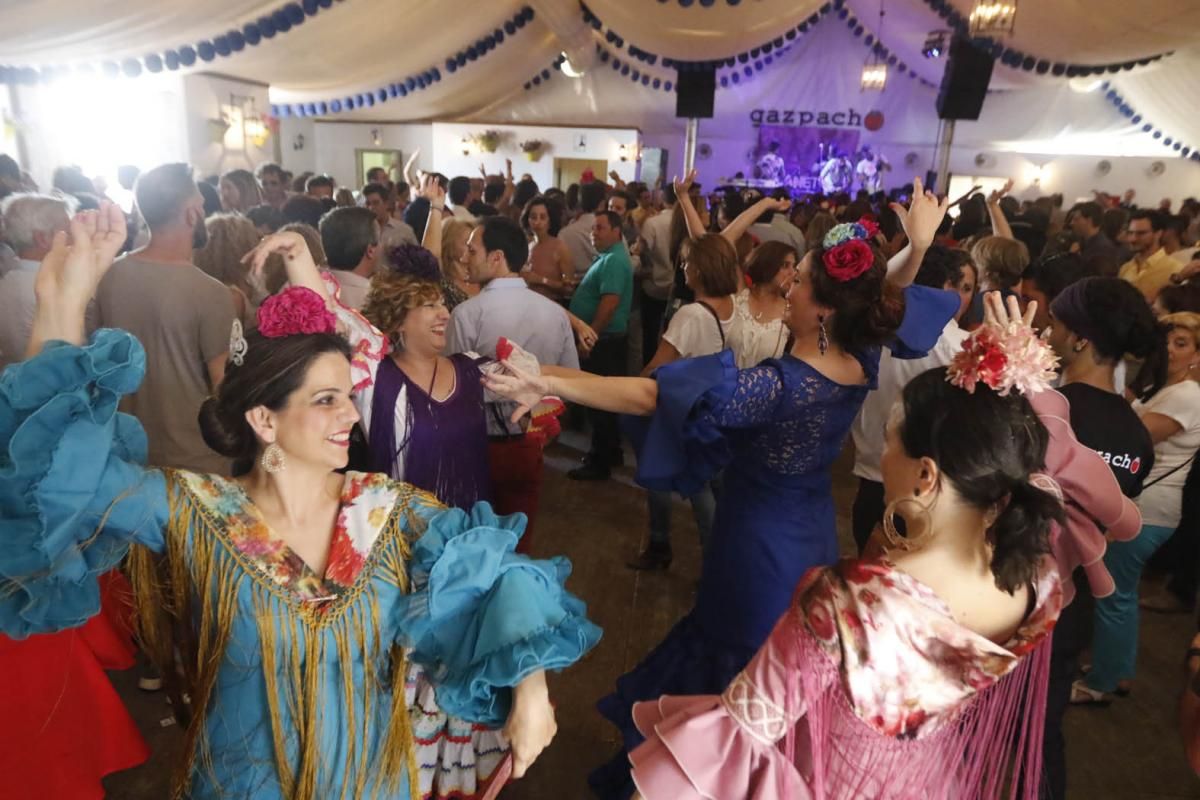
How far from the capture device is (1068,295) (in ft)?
7.42

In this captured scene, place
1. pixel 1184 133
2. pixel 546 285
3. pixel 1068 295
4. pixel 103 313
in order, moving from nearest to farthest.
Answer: pixel 1068 295 → pixel 103 313 → pixel 546 285 → pixel 1184 133

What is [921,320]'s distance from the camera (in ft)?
7.37

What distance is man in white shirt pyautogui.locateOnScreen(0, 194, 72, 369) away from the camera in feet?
8.65

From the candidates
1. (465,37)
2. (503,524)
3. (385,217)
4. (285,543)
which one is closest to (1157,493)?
(503,524)

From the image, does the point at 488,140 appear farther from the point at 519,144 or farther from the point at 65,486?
the point at 65,486

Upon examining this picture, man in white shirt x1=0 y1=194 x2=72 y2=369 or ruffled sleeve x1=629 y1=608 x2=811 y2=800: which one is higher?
man in white shirt x1=0 y1=194 x2=72 y2=369

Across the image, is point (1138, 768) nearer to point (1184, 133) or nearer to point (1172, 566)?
point (1172, 566)

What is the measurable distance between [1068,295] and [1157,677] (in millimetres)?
1803

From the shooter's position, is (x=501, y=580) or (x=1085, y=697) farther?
(x=1085, y=697)

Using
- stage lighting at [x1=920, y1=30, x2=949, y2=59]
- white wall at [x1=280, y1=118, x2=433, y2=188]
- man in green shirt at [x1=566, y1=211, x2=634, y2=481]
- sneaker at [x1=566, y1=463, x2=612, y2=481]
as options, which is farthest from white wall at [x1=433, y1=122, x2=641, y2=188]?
sneaker at [x1=566, y1=463, x2=612, y2=481]

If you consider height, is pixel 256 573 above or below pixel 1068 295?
below

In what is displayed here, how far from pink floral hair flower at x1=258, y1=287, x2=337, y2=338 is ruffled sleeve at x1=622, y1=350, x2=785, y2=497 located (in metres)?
0.81

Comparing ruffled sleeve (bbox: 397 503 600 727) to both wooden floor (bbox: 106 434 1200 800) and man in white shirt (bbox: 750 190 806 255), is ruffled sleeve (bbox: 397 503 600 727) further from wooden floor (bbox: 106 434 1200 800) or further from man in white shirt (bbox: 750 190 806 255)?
man in white shirt (bbox: 750 190 806 255)

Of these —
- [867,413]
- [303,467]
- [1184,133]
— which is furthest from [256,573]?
[1184,133]
